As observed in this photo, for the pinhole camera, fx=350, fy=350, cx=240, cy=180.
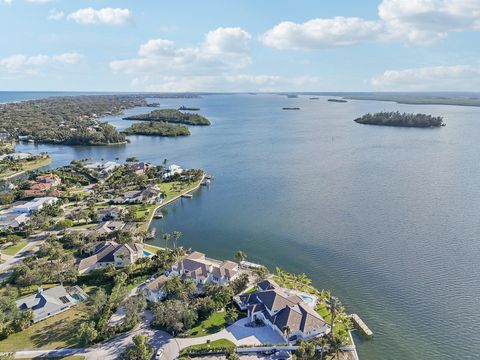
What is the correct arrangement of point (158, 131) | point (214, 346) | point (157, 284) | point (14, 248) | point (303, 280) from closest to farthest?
point (214, 346) < point (157, 284) < point (303, 280) < point (14, 248) < point (158, 131)

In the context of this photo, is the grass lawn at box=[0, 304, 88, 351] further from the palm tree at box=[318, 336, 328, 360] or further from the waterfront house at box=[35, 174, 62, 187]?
the waterfront house at box=[35, 174, 62, 187]

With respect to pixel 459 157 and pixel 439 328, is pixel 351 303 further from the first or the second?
pixel 459 157

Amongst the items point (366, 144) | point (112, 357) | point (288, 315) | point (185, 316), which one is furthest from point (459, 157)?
point (112, 357)

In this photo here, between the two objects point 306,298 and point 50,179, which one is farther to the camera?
point 50,179

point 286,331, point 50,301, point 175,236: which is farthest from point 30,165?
point 286,331

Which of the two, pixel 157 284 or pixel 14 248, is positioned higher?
pixel 157 284

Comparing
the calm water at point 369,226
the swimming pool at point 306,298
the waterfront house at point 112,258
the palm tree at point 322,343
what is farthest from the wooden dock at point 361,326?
the waterfront house at point 112,258

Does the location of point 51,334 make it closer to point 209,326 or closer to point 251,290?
point 209,326
